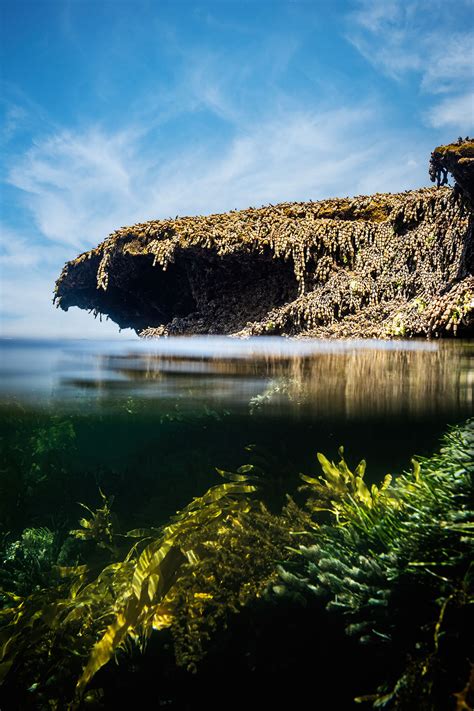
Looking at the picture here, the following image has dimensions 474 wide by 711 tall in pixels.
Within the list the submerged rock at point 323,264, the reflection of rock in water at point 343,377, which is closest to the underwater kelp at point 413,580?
the reflection of rock in water at point 343,377

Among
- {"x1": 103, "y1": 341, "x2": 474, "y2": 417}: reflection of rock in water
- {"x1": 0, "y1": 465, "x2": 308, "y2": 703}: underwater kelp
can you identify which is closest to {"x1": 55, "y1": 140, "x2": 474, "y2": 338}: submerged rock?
{"x1": 103, "y1": 341, "x2": 474, "y2": 417}: reflection of rock in water

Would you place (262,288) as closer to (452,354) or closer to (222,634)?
(452,354)

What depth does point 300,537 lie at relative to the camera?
358 cm

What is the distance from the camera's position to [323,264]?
8953mm

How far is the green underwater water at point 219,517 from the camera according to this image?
2.52m

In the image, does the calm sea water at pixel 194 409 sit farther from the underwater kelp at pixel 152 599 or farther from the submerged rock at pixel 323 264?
the underwater kelp at pixel 152 599

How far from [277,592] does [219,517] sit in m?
1.33

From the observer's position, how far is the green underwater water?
8.27 ft

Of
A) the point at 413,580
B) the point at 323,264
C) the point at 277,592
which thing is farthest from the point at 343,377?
the point at 413,580

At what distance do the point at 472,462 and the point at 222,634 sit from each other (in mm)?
2035

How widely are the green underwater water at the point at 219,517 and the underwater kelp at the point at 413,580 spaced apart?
0.01 metres

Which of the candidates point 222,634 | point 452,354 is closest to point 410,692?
point 222,634

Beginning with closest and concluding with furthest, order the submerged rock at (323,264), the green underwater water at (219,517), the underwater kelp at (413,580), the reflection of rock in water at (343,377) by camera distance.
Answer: the underwater kelp at (413,580)
the green underwater water at (219,517)
the reflection of rock in water at (343,377)
the submerged rock at (323,264)

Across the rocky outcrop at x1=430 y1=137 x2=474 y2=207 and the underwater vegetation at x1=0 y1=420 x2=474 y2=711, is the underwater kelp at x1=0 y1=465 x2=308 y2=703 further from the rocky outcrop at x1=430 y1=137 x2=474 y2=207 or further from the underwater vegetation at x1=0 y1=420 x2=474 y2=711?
the rocky outcrop at x1=430 y1=137 x2=474 y2=207
